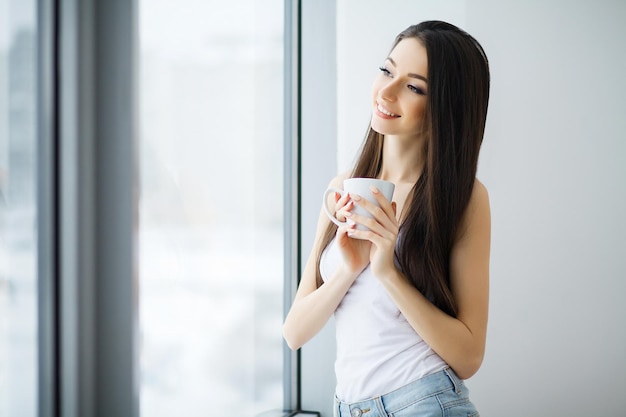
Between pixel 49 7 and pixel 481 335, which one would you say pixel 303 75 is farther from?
pixel 481 335

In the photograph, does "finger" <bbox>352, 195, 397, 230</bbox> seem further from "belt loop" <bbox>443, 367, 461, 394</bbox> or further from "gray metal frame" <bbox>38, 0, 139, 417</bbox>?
"gray metal frame" <bbox>38, 0, 139, 417</bbox>

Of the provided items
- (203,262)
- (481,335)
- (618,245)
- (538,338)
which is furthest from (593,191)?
(203,262)

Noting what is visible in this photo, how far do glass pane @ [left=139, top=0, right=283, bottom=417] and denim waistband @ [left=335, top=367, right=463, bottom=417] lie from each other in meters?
0.47

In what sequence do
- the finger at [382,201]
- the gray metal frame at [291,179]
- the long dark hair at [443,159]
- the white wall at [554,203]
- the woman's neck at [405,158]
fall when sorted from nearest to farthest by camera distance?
1. the finger at [382,201]
2. the long dark hair at [443,159]
3. the woman's neck at [405,158]
4. the white wall at [554,203]
5. the gray metal frame at [291,179]

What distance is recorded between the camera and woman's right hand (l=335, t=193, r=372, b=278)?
2.93ft

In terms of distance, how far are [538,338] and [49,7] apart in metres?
1.35

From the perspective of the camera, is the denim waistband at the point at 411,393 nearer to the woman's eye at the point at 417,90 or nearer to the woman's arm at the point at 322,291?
the woman's arm at the point at 322,291

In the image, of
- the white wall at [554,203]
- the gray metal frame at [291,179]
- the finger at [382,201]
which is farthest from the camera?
the gray metal frame at [291,179]

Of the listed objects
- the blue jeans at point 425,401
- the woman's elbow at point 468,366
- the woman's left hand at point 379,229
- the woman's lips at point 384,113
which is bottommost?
the blue jeans at point 425,401

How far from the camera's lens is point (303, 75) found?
1586mm

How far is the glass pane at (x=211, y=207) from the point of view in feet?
3.79

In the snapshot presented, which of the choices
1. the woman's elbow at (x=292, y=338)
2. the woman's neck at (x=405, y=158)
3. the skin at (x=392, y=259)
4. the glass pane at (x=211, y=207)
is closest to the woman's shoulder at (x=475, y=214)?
the skin at (x=392, y=259)

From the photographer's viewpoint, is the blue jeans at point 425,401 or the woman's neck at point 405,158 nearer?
the blue jeans at point 425,401

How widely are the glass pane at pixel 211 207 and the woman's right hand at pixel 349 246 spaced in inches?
17.2
